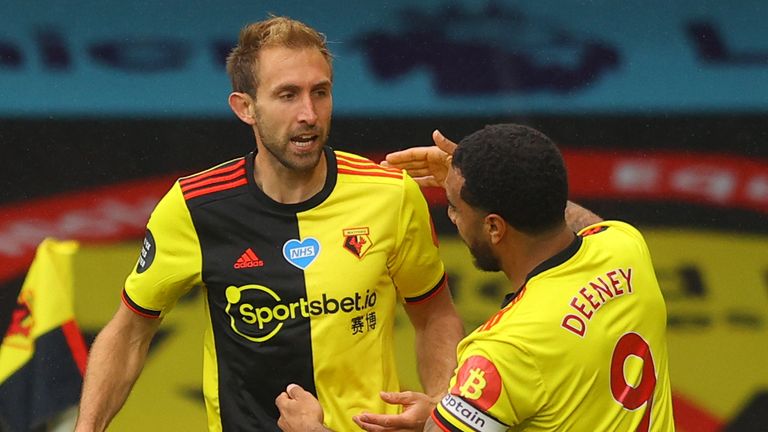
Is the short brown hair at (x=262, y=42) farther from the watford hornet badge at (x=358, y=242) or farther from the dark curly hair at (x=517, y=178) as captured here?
the dark curly hair at (x=517, y=178)

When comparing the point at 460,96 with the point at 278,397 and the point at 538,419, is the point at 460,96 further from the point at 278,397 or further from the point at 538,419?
the point at 538,419

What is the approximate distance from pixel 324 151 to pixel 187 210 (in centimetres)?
43

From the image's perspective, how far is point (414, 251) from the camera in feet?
13.0

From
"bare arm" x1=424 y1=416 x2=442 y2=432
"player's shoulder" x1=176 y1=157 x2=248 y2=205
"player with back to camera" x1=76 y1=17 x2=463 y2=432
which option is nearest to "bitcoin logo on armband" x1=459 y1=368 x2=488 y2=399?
"bare arm" x1=424 y1=416 x2=442 y2=432

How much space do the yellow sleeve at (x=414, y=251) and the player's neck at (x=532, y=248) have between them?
2.38 ft

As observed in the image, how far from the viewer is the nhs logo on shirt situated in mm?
3885

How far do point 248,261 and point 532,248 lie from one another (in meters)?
1.00

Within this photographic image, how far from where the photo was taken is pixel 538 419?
3.09m

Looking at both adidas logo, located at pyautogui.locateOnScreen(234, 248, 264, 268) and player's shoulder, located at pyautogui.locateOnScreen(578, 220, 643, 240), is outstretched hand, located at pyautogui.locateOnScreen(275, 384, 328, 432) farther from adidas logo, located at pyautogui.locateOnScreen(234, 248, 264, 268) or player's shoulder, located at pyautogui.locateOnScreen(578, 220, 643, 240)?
player's shoulder, located at pyautogui.locateOnScreen(578, 220, 643, 240)

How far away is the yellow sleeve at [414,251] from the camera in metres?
3.94

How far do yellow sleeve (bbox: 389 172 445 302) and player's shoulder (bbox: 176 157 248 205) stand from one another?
468mm

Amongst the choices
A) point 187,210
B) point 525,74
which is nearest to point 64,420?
point 187,210

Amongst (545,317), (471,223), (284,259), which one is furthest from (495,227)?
(284,259)

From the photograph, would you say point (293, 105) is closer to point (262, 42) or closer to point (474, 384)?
point (262, 42)
